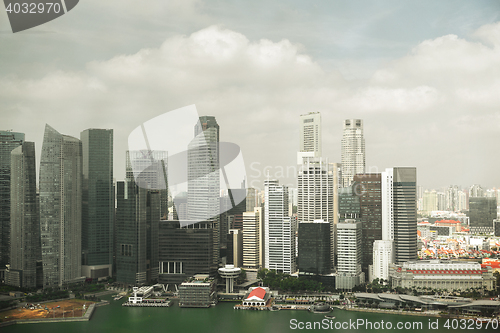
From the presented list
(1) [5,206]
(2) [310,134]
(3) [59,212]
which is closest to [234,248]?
(2) [310,134]

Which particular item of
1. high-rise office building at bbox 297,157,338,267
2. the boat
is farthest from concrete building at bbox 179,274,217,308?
high-rise office building at bbox 297,157,338,267

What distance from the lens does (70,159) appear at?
27.6ft

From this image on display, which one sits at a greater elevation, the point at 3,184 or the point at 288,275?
the point at 3,184

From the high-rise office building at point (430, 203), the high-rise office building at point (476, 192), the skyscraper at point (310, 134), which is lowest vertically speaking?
the high-rise office building at point (430, 203)

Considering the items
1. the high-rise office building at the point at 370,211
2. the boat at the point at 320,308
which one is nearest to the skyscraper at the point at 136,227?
the boat at the point at 320,308

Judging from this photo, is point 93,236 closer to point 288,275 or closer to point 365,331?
point 288,275

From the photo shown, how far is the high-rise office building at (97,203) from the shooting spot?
8.87 m

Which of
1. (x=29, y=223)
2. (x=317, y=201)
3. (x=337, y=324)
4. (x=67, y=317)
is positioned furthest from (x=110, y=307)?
(x=317, y=201)

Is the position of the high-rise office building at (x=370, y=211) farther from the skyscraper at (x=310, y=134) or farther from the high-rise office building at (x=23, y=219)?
the high-rise office building at (x=23, y=219)

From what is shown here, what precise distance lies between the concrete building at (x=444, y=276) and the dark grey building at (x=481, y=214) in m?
2.90

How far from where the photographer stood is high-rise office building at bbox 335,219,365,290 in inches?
309

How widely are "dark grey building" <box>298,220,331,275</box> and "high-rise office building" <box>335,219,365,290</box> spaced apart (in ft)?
0.82

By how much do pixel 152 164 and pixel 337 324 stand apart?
14.1 ft

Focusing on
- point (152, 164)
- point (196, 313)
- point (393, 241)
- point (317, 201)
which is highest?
point (152, 164)
